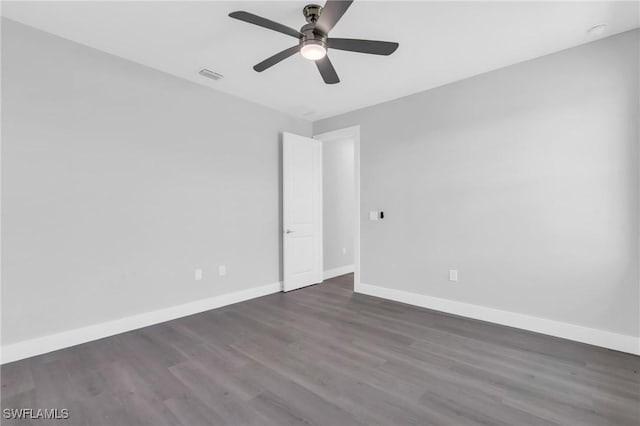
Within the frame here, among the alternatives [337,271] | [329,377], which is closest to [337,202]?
[337,271]

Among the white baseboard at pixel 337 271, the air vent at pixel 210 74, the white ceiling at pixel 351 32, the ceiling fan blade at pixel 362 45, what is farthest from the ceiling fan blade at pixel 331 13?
the white baseboard at pixel 337 271

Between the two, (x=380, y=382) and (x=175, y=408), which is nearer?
(x=175, y=408)

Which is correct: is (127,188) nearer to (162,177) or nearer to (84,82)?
(162,177)

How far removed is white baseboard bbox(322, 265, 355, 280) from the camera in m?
5.22

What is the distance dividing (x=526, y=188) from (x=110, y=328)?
436 cm

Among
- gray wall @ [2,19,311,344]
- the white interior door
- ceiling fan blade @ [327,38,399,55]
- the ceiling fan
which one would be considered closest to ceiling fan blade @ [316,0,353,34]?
the ceiling fan

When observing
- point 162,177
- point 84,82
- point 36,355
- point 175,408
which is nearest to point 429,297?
point 175,408

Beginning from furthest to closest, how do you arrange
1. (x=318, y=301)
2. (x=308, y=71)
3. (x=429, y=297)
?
(x=318, y=301) < (x=429, y=297) < (x=308, y=71)

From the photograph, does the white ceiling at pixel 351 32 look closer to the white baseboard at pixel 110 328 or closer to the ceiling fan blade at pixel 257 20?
the ceiling fan blade at pixel 257 20

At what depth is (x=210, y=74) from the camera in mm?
3299

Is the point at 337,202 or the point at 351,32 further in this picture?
the point at 337,202

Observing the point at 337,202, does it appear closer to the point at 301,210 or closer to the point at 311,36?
the point at 301,210

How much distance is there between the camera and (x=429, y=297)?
3688 millimetres

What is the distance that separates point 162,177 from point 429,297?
346 centimetres
